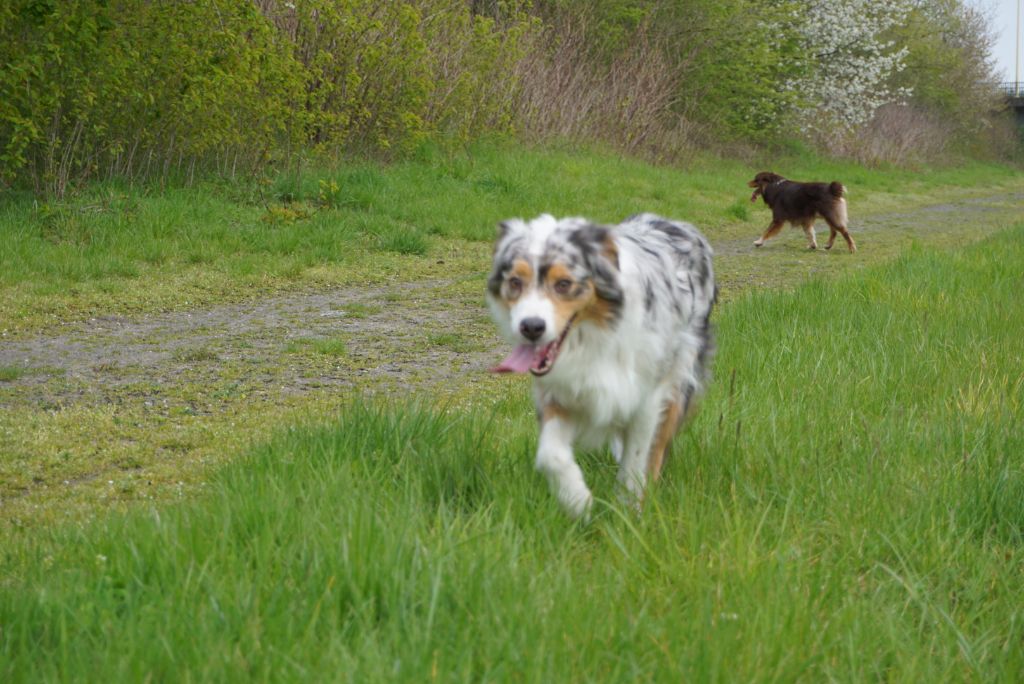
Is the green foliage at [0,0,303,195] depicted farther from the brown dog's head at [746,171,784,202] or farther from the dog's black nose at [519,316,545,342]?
the brown dog's head at [746,171,784,202]

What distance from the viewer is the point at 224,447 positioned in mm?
4387

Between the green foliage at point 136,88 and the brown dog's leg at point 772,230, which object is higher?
the green foliage at point 136,88

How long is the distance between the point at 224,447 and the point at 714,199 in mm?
12897

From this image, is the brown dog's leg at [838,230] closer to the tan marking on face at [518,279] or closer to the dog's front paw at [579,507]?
the tan marking on face at [518,279]

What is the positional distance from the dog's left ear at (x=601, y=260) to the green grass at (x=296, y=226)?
4.57 m

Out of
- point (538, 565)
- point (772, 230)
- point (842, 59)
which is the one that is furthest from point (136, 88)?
point (842, 59)

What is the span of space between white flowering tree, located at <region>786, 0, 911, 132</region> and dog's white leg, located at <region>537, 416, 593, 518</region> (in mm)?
23603

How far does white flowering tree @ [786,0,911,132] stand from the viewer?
85.9ft

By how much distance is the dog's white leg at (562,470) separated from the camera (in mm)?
3242

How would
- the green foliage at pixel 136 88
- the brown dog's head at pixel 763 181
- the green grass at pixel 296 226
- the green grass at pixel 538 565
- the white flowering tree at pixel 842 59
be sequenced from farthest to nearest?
the white flowering tree at pixel 842 59, the brown dog's head at pixel 763 181, the green foliage at pixel 136 88, the green grass at pixel 296 226, the green grass at pixel 538 565

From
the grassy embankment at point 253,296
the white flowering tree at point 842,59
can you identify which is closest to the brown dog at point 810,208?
the grassy embankment at point 253,296

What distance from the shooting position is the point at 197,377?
223 inches

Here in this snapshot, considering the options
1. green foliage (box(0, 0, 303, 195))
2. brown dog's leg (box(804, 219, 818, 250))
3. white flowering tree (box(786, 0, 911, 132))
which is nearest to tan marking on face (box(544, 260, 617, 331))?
green foliage (box(0, 0, 303, 195))

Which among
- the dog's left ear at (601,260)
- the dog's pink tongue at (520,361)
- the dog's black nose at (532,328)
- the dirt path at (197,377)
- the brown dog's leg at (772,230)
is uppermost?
the dog's left ear at (601,260)
